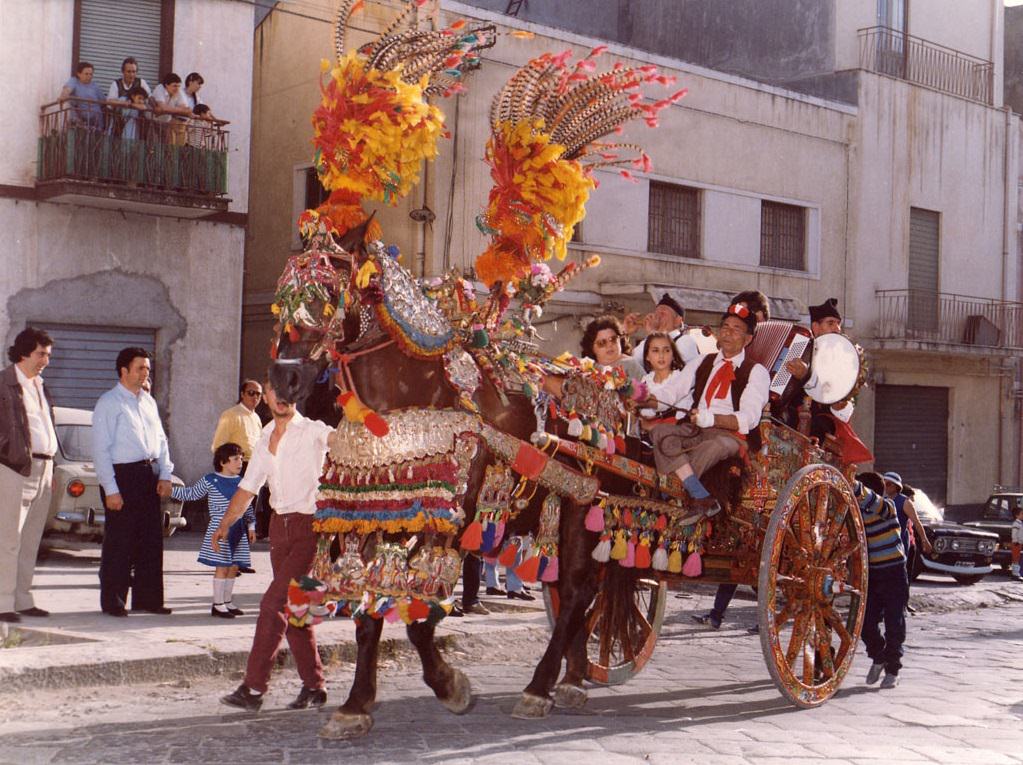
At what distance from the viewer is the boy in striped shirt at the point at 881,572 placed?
8.65 metres

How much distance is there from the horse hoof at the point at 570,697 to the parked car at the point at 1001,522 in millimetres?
12232

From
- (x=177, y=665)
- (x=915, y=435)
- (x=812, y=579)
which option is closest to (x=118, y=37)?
(x=177, y=665)

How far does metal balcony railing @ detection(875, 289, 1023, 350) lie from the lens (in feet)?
85.8

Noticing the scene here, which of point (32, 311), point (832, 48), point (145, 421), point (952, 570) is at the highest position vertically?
point (832, 48)

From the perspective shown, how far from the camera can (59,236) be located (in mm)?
17594

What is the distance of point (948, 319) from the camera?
27.1 m

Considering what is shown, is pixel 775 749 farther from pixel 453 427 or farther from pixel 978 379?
pixel 978 379

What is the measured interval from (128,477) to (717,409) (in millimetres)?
4212

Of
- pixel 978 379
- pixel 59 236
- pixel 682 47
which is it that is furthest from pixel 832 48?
pixel 59 236

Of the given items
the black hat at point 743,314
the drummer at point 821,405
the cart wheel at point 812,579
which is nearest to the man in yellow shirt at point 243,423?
the drummer at point 821,405

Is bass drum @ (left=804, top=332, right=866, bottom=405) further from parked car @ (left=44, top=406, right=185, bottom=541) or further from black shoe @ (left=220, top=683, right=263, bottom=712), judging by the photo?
parked car @ (left=44, top=406, right=185, bottom=541)

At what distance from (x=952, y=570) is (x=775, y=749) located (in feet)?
37.1

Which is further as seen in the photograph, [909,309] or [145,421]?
[909,309]

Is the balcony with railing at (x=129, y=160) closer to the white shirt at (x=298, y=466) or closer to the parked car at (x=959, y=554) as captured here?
the parked car at (x=959, y=554)
